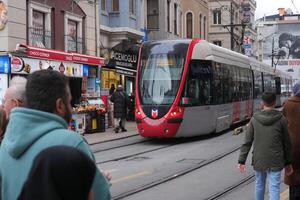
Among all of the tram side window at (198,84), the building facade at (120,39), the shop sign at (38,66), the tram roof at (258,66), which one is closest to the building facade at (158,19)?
the building facade at (120,39)

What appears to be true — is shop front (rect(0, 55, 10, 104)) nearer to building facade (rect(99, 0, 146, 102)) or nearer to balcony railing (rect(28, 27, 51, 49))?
balcony railing (rect(28, 27, 51, 49))

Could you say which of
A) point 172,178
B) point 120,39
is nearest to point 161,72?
point 172,178

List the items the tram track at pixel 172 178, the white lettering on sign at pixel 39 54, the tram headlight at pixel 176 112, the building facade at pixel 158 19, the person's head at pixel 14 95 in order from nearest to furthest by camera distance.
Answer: the person's head at pixel 14 95
the tram track at pixel 172 178
the tram headlight at pixel 176 112
the white lettering on sign at pixel 39 54
the building facade at pixel 158 19

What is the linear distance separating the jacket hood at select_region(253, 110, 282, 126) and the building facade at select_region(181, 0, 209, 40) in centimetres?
3837

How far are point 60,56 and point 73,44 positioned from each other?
327cm

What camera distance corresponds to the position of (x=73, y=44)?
25.3 m

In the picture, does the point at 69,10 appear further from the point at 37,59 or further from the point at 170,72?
the point at 170,72

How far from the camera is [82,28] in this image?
26.5 m

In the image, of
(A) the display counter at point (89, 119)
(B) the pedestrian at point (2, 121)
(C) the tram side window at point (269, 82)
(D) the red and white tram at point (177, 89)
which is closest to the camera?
(B) the pedestrian at point (2, 121)

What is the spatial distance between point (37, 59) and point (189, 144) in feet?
21.7

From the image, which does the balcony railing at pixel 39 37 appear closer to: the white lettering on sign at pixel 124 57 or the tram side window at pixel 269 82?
the white lettering on sign at pixel 124 57

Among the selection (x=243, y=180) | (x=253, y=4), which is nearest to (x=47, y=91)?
(x=243, y=180)

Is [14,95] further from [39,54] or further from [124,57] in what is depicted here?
[124,57]

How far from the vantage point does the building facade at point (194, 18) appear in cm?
4618
